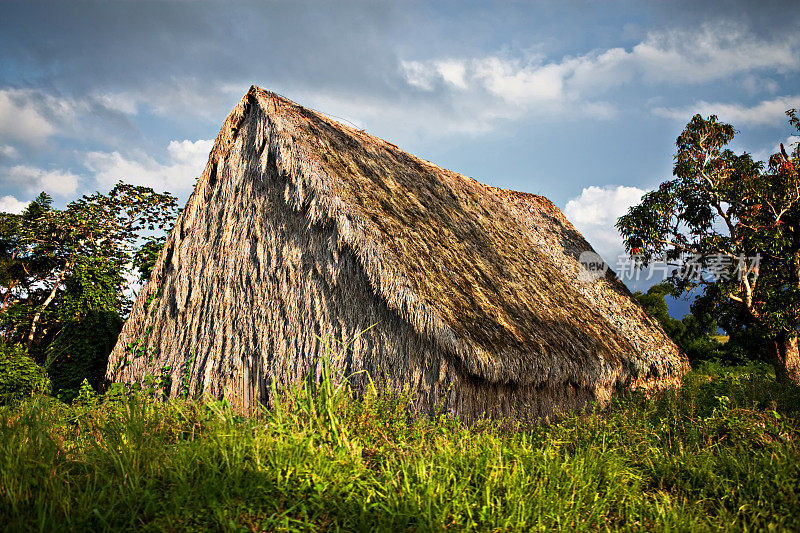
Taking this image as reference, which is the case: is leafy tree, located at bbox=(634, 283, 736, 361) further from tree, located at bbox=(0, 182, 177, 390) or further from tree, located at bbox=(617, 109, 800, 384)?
tree, located at bbox=(0, 182, 177, 390)

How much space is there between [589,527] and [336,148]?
5.69 m

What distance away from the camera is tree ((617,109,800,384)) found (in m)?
9.95

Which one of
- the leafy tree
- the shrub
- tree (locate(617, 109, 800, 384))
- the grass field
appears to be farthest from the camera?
the leafy tree

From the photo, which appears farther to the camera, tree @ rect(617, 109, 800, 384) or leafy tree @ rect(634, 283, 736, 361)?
leafy tree @ rect(634, 283, 736, 361)

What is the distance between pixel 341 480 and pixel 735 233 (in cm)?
1178

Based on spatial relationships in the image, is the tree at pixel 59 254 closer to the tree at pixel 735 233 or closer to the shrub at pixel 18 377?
the shrub at pixel 18 377

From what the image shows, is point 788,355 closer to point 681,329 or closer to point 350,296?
point 681,329

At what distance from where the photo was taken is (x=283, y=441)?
2.96 metres

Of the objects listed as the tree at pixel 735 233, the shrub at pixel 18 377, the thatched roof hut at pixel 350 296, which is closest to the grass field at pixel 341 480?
the thatched roof hut at pixel 350 296

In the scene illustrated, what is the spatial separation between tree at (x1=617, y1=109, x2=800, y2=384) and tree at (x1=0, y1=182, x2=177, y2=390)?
38.7 ft

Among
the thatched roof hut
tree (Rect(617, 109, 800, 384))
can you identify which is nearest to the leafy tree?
tree (Rect(617, 109, 800, 384))

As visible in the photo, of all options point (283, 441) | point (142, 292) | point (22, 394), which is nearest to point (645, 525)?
point (283, 441)

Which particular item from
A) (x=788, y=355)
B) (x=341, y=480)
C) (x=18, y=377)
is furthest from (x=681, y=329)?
(x=18, y=377)

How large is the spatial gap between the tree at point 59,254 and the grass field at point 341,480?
6.79 meters
